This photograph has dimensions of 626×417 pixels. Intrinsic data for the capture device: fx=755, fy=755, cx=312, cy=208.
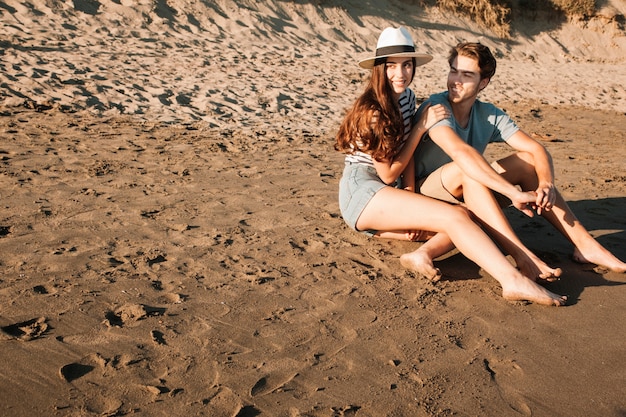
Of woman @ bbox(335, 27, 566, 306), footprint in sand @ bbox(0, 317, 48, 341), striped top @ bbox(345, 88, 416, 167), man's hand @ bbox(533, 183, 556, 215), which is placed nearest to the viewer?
footprint in sand @ bbox(0, 317, 48, 341)

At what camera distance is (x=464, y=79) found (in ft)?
14.9

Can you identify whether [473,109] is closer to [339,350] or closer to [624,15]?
[339,350]

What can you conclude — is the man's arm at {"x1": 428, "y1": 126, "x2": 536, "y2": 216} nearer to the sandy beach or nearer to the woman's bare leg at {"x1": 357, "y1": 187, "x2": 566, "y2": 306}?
the woman's bare leg at {"x1": 357, "y1": 187, "x2": 566, "y2": 306}

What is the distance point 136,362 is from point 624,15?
17329mm

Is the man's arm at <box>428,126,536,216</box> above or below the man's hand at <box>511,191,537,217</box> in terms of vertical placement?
above

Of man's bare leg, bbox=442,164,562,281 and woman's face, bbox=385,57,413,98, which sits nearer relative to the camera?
man's bare leg, bbox=442,164,562,281

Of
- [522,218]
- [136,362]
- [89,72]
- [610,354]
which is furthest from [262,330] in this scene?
[89,72]

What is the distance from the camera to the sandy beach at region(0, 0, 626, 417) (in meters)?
3.17

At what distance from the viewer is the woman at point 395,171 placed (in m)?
4.13

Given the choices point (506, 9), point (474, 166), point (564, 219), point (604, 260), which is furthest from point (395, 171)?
point (506, 9)

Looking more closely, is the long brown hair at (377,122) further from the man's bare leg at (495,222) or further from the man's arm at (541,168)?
the man's arm at (541,168)

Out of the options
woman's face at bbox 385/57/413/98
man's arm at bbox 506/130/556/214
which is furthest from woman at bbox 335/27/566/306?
man's arm at bbox 506/130/556/214

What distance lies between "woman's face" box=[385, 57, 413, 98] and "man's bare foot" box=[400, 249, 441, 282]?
3.18 ft

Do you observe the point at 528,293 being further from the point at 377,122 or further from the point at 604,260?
the point at 377,122
